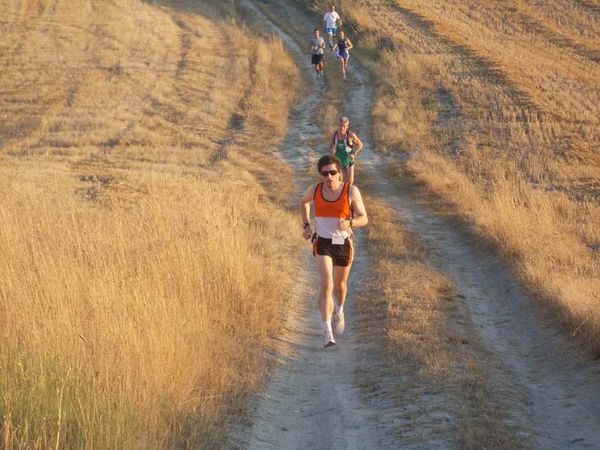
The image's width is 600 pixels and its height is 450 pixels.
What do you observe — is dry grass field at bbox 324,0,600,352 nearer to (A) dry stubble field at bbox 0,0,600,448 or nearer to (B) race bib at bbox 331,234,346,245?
(A) dry stubble field at bbox 0,0,600,448

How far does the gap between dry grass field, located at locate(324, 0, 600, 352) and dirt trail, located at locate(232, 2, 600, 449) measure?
339mm

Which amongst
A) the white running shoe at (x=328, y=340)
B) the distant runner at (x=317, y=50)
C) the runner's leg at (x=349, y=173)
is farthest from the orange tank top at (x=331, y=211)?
the distant runner at (x=317, y=50)

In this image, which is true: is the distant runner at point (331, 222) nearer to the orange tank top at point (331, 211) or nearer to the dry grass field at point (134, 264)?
the orange tank top at point (331, 211)

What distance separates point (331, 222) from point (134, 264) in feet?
6.44

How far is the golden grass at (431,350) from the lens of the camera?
6352mm

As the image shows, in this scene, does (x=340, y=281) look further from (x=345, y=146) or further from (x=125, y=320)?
(x=345, y=146)

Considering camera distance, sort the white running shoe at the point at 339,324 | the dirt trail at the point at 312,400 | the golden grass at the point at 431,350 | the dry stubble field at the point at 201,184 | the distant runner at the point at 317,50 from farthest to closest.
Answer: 1. the distant runner at the point at 317,50
2. the white running shoe at the point at 339,324
3. the dirt trail at the point at 312,400
4. the golden grass at the point at 431,350
5. the dry stubble field at the point at 201,184

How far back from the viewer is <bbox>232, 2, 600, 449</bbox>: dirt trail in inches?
256

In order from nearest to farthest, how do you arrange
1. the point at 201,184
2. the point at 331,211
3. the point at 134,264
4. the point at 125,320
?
the point at 125,320 < the point at 331,211 < the point at 134,264 < the point at 201,184

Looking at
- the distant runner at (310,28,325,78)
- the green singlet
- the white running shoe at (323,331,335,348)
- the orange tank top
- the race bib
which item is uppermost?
the orange tank top

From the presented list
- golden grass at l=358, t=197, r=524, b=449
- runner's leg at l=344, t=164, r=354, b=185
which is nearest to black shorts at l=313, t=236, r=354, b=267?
golden grass at l=358, t=197, r=524, b=449

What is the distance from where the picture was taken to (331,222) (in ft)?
27.3

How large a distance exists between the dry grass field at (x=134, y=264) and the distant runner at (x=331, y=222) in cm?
78

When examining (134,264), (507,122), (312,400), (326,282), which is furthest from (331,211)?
(507,122)
